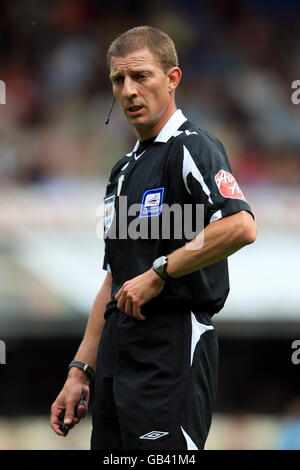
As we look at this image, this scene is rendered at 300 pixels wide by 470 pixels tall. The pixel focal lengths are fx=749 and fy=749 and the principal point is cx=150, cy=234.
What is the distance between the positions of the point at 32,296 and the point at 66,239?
1.60ft

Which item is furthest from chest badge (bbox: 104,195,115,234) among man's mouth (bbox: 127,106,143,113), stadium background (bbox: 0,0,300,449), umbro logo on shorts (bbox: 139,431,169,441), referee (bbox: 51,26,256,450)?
stadium background (bbox: 0,0,300,449)

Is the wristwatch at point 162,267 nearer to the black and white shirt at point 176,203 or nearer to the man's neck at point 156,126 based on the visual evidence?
the black and white shirt at point 176,203

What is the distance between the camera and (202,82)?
274 inches

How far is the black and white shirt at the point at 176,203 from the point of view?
7.30 ft

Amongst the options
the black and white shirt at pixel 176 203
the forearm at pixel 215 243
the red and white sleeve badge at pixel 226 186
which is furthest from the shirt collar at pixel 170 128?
the forearm at pixel 215 243

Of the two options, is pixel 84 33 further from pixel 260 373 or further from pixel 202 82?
pixel 260 373

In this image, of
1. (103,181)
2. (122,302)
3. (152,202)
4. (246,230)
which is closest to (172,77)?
(152,202)

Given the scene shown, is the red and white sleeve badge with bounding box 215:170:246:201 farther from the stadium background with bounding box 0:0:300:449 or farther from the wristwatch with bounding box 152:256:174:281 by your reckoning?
the stadium background with bounding box 0:0:300:449

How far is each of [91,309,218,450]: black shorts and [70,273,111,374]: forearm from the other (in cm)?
26

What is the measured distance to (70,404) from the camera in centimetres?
254

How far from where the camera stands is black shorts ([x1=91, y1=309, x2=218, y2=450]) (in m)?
2.20

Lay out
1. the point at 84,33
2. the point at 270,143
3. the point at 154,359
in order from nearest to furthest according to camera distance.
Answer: the point at 154,359 < the point at 270,143 < the point at 84,33

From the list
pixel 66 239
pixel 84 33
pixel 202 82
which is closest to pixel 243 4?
pixel 202 82

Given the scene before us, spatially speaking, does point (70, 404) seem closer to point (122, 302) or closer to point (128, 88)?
point (122, 302)
